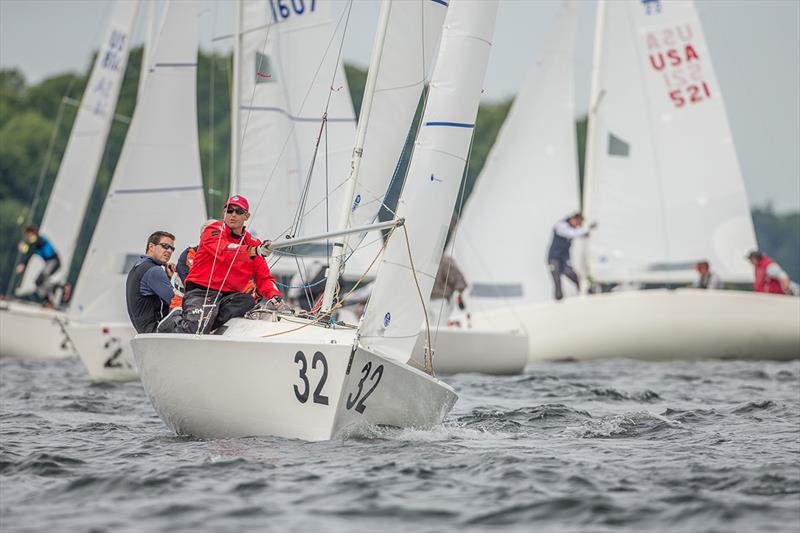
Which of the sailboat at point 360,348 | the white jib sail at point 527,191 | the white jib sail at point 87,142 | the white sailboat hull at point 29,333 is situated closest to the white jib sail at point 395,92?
the sailboat at point 360,348

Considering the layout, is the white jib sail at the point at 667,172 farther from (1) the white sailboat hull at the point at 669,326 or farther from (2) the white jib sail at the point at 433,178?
(2) the white jib sail at the point at 433,178

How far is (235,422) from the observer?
8922 millimetres

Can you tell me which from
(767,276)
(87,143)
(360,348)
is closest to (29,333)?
(87,143)

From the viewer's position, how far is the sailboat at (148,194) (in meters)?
17.4

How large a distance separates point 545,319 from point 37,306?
758cm

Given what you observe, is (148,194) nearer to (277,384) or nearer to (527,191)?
(527,191)

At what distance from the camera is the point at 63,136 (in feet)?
169

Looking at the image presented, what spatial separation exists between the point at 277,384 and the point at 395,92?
10.1 ft

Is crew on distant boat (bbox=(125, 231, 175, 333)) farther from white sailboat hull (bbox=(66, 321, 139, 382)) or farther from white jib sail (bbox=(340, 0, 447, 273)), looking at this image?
white sailboat hull (bbox=(66, 321, 139, 382))

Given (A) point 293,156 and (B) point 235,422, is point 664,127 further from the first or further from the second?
(B) point 235,422

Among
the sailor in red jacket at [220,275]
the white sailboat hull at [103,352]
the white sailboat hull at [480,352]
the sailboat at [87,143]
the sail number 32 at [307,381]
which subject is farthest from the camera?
the sailboat at [87,143]

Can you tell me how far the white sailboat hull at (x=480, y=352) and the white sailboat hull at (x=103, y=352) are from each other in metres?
3.64

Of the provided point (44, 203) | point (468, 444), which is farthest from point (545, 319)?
point (44, 203)

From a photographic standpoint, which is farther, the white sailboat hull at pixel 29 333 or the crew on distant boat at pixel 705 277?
the crew on distant boat at pixel 705 277
